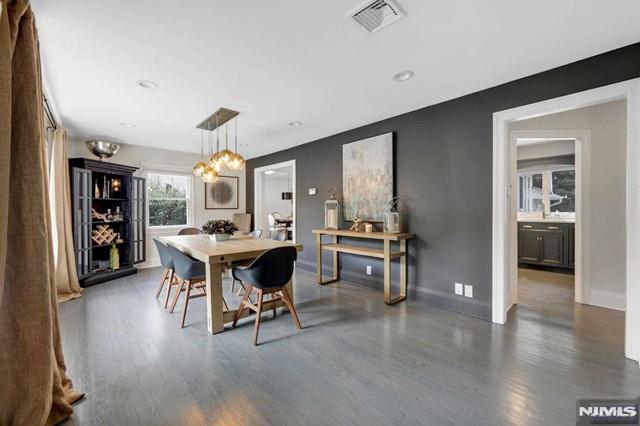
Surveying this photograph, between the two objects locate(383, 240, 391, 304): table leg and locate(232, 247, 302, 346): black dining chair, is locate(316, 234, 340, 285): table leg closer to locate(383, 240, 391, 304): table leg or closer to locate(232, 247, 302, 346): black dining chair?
locate(383, 240, 391, 304): table leg

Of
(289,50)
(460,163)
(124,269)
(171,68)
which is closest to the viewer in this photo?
(289,50)

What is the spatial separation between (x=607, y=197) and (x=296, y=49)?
3.91m

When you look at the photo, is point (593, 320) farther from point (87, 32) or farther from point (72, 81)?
point (72, 81)

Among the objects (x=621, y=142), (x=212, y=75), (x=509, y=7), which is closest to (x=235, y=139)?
(x=212, y=75)

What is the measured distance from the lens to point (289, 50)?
2111 millimetres

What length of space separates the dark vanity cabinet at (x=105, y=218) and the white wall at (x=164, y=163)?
380 millimetres

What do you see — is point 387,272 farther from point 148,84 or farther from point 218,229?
point 148,84

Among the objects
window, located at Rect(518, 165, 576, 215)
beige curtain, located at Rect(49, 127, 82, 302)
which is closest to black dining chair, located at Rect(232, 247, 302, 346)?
beige curtain, located at Rect(49, 127, 82, 302)

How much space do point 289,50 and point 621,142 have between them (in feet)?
12.7

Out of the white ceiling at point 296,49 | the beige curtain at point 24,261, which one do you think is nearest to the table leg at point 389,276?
the white ceiling at point 296,49

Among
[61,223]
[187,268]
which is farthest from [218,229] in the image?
[61,223]

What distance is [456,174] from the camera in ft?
10.1

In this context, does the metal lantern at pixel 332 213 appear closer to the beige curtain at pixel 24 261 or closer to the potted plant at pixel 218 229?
the potted plant at pixel 218 229

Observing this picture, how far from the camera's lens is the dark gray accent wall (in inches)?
94.7
